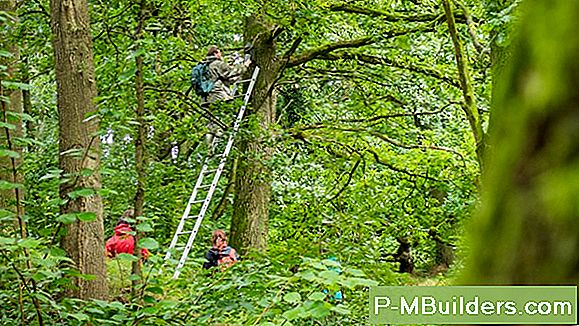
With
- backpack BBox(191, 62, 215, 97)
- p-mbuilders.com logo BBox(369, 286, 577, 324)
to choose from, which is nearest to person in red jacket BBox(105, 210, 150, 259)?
backpack BBox(191, 62, 215, 97)

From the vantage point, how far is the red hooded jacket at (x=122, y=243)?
15.0 ft

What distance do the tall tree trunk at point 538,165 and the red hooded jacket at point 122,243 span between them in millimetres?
3781

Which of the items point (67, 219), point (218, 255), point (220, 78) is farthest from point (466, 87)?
point (220, 78)

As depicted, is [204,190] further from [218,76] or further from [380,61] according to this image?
[380,61]

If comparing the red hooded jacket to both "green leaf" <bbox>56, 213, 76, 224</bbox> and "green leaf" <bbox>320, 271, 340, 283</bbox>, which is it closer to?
"green leaf" <bbox>56, 213, 76, 224</bbox>

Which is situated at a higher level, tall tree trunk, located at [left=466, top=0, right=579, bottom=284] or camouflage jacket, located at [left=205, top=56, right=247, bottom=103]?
camouflage jacket, located at [left=205, top=56, right=247, bottom=103]

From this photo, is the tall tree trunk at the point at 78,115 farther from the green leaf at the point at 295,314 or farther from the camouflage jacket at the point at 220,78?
the camouflage jacket at the point at 220,78

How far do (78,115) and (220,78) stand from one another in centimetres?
471

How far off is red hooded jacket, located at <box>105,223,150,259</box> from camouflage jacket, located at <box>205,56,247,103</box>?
127 inches

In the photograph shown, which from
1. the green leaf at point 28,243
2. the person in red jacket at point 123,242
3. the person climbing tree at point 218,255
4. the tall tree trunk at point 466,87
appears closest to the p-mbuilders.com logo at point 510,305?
the green leaf at point 28,243

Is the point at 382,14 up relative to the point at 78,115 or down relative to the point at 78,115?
up

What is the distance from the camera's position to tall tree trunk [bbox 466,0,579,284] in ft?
1.37

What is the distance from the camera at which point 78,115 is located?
4.87 meters

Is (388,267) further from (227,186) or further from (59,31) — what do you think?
(227,186)
